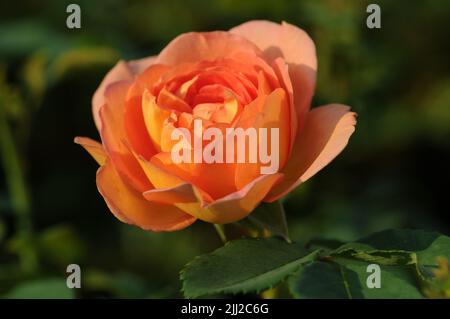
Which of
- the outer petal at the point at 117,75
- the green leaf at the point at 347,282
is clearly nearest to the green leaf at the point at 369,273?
the green leaf at the point at 347,282

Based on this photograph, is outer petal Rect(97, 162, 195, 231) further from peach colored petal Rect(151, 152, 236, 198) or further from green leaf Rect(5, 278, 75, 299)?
green leaf Rect(5, 278, 75, 299)

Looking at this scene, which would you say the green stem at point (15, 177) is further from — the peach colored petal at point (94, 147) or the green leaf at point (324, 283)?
the green leaf at point (324, 283)

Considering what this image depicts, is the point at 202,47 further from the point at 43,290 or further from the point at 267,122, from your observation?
the point at 43,290

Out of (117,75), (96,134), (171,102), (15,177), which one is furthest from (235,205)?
(96,134)

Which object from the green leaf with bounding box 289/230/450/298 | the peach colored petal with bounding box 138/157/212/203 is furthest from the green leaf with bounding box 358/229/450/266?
the peach colored petal with bounding box 138/157/212/203
